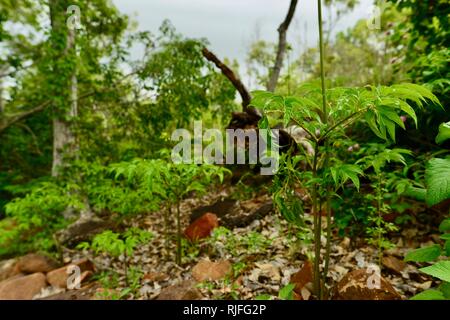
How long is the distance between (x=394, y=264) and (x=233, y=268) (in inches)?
46.6

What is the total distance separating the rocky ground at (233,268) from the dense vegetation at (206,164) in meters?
0.05

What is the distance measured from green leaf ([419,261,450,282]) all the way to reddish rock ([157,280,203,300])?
154cm

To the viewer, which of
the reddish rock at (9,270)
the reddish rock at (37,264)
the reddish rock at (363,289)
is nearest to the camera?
the reddish rock at (363,289)

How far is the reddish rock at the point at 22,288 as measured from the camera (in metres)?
2.92

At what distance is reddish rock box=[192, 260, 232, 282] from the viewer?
2.27 m

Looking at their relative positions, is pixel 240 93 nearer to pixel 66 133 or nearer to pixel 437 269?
pixel 437 269

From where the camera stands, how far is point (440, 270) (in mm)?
916

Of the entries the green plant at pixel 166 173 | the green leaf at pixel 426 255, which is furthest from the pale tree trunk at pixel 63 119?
the green leaf at pixel 426 255

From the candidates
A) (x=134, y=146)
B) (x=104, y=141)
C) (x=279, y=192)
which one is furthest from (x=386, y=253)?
(x=104, y=141)

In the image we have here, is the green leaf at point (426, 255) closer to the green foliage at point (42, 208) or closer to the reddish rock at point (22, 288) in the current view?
the green foliage at point (42, 208)

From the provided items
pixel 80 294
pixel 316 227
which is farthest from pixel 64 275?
pixel 316 227

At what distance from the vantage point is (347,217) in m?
2.19
